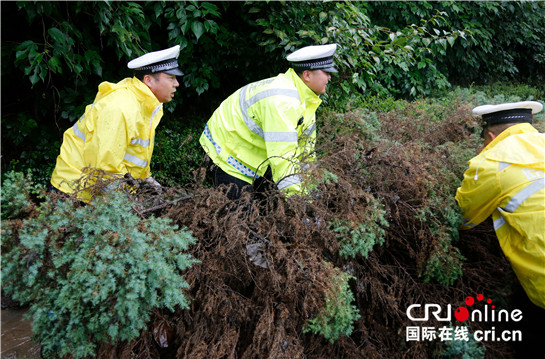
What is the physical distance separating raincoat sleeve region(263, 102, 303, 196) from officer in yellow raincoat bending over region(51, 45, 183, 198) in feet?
2.72

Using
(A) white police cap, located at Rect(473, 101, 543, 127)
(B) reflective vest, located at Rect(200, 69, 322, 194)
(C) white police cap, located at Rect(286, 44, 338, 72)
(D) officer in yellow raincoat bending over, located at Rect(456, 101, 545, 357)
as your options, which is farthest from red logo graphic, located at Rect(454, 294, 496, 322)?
(C) white police cap, located at Rect(286, 44, 338, 72)

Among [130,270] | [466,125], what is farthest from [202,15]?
[130,270]

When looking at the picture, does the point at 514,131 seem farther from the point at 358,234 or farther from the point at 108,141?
the point at 108,141

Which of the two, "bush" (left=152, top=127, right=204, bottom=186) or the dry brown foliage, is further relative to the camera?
"bush" (left=152, top=127, right=204, bottom=186)

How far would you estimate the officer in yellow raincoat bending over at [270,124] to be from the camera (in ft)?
8.70

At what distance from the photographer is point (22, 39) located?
3723 millimetres

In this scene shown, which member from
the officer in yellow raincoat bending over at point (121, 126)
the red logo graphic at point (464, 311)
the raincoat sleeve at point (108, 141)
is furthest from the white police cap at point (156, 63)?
the red logo graphic at point (464, 311)

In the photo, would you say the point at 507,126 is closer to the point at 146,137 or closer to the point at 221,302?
the point at 221,302

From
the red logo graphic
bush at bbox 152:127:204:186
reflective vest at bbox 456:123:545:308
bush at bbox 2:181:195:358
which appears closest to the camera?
bush at bbox 2:181:195:358

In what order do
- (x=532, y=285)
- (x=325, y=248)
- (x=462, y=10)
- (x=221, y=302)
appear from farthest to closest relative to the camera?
(x=462, y=10) < (x=532, y=285) < (x=325, y=248) < (x=221, y=302)

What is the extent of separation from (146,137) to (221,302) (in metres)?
1.42

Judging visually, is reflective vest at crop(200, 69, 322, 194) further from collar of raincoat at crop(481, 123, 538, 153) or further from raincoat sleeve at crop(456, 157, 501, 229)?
collar of raincoat at crop(481, 123, 538, 153)

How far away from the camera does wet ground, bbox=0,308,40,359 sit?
3.10m

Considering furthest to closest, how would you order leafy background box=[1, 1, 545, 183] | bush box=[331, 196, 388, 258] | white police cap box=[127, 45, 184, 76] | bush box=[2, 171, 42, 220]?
1. leafy background box=[1, 1, 545, 183]
2. white police cap box=[127, 45, 184, 76]
3. bush box=[331, 196, 388, 258]
4. bush box=[2, 171, 42, 220]
